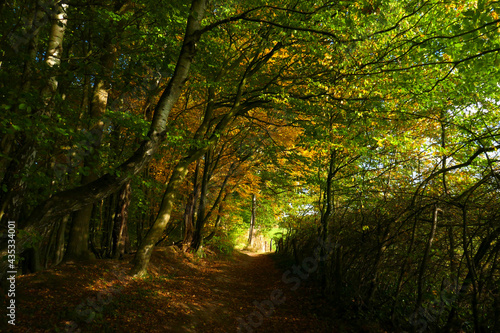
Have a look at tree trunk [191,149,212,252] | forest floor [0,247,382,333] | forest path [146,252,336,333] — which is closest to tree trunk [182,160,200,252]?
tree trunk [191,149,212,252]

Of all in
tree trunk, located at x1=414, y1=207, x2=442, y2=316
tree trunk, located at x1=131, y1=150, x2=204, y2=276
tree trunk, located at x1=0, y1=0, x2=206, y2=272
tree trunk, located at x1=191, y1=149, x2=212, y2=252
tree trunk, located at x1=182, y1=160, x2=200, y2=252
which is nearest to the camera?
tree trunk, located at x1=0, y1=0, x2=206, y2=272

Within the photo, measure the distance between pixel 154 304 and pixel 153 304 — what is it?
0.03m

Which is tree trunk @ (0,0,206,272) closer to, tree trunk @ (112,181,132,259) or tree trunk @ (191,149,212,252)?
tree trunk @ (112,181,132,259)

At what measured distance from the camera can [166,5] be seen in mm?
6039

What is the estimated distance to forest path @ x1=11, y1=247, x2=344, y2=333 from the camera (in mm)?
4656

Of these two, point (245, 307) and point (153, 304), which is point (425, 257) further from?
point (153, 304)

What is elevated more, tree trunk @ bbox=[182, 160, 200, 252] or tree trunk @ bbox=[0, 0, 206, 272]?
tree trunk @ bbox=[0, 0, 206, 272]

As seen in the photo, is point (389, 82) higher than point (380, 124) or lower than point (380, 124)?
higher

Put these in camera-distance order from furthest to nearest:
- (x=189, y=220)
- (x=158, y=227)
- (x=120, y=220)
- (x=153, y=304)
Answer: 1. (x=189, y=220)
2. (x=120, y=220)
3. (x=158, y=227)
4. (x=153, y=304)

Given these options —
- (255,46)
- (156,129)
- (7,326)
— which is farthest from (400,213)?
(255,46)

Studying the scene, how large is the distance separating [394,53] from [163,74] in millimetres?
6794

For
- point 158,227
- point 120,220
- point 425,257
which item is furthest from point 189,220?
point 425,257

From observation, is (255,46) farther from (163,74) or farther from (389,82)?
(389,82)

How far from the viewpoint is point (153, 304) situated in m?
6.18
